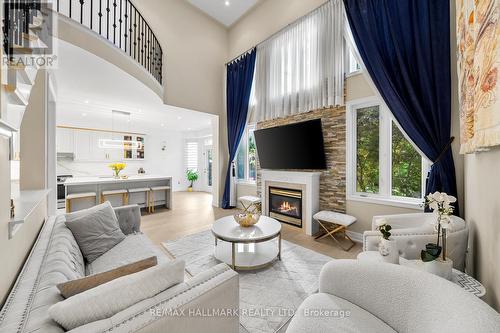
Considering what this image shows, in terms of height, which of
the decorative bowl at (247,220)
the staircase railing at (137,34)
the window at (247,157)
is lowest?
the decorative bowl at (247,220)

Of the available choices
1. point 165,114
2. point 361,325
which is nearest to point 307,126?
point 361,325

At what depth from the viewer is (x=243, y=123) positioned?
512cm

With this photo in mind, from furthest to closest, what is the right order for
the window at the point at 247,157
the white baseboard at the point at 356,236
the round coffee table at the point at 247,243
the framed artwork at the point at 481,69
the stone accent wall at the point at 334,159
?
the window at the point at 247,157 → the stone accent wall at the point at 334,159 → the white baseboard at the point at 356,236 → the round coffee table at the point at 247,243 → the framed artwork at the point at 481,69

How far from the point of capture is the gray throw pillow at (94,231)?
6.30ft

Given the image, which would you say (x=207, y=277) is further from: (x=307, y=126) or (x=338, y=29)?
(x=338, y=29)

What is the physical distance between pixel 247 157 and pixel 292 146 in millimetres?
1748

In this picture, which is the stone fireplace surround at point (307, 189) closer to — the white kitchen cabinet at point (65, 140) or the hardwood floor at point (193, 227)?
the hardwood floor at point (193, 227)

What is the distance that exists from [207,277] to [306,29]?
4588 millimetres

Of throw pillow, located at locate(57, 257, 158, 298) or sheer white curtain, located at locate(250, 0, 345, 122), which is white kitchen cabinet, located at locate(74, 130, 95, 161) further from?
throw pillow, located at locate(57, 257, 158, 298)

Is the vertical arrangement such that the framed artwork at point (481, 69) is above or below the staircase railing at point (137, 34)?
below

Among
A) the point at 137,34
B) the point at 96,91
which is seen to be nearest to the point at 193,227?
the point at 96,91

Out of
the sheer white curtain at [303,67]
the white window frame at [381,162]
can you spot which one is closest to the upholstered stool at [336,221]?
the white window frame at [381,162]

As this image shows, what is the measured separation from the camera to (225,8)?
206 inches

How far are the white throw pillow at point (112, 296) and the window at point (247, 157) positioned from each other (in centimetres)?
432
